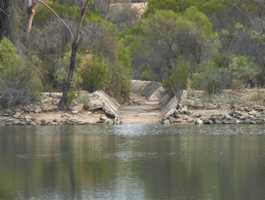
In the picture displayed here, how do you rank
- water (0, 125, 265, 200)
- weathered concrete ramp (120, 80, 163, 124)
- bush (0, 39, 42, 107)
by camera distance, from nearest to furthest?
water (0, 125, 265, 200)
bush (0, 39, 42, 107)
weathered concrete ramp (120, 80, 163, 124)

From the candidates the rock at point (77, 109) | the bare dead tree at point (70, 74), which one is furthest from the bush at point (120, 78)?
the rock at point (77, 109)

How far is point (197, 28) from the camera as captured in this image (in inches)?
2147

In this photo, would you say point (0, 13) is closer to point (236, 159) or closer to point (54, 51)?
point (54, 51)

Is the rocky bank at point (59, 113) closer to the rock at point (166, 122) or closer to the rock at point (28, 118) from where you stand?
the rock at point (28, 118)

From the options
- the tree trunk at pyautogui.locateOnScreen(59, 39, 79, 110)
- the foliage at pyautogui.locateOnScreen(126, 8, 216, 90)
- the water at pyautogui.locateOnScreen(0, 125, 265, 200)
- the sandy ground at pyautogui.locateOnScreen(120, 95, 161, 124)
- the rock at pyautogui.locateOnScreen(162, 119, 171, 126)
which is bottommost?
the water at pyautogui.locateOnScreen(0, 125, 265, 200)

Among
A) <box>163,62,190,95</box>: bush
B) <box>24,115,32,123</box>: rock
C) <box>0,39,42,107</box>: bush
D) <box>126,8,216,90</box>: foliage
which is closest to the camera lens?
<box>24,115,32,123</box>: rock

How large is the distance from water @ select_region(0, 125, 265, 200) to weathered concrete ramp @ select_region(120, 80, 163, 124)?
6.53m

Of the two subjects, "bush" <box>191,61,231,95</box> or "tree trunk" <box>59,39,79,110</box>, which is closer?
"tree trunk" <box>59,39,79,110</box>

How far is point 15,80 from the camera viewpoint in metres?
39.9

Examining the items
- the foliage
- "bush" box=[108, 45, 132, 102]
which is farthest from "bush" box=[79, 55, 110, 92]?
the foliage

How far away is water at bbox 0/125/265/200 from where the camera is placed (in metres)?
17.7

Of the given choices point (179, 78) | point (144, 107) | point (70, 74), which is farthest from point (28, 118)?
point (144, 107)

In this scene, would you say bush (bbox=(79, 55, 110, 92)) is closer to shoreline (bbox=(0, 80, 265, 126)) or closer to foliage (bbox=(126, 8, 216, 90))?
shoreline (bbox=(0, 80, 265, 126))

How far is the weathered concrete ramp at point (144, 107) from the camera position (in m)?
41.1
